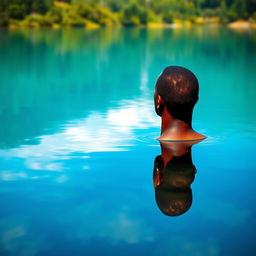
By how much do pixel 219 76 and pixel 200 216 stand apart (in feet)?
77.6

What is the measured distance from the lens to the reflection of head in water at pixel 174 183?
834 cm

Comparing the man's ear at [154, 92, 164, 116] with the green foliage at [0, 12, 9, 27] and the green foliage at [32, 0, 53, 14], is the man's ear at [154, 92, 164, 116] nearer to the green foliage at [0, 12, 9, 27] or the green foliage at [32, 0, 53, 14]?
the green foliage at [0, 12, 9, 27]

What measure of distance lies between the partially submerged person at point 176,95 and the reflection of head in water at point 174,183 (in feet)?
3.41

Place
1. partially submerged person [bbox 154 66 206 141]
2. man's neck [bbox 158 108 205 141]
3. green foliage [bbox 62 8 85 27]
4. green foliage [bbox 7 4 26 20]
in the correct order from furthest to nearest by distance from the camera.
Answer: green foliage [bbox 62 8 85 27], green foliage [bbox 7 4 26 20], man's neck [bbox 158 108 205 141], partially submerged person [bbox 154 66 206 141]

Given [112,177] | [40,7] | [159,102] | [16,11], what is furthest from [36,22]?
[112,177]

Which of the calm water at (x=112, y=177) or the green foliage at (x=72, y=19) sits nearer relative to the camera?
the calm water at (x=112, y=177)

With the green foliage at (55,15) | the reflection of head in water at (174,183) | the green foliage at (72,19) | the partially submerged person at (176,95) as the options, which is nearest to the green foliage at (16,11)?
the green foliage at (55,15)

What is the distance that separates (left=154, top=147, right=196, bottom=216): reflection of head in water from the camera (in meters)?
8.34

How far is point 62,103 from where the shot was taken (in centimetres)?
2080

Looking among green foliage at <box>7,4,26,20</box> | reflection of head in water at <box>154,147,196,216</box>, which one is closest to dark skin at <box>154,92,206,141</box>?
reflection of head in water at <box>154,147,196,216</box>

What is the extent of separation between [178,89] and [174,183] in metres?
3.31

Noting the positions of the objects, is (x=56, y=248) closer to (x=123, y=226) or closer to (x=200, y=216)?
(x=123, y=226)

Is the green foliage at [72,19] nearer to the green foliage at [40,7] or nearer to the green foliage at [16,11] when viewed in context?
the green foliage at [40,7]

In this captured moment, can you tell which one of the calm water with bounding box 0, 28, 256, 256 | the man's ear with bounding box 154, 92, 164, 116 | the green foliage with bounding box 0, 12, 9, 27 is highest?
the man's ear with bounding box 154, 92, 164, 116
